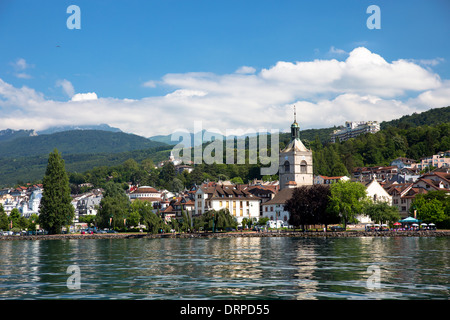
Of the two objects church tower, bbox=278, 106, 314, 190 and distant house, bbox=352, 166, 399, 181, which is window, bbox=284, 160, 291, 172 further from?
distant house, bbox=352, 166, 399, 181

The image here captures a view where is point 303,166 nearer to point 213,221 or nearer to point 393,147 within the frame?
point 213,221

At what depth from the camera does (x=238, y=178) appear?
188 m

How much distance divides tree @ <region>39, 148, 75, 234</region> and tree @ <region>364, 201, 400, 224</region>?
1831 inches

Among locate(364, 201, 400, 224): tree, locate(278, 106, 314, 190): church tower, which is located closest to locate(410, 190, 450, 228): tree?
locate(364, 201, 400, 224): tree

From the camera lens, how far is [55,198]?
85.3 m

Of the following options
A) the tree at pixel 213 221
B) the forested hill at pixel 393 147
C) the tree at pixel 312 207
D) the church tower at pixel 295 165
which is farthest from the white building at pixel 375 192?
the forested hill at pixel 393 147

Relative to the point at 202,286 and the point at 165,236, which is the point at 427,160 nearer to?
the point at 165,236

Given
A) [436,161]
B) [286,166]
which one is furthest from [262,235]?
[436,161]

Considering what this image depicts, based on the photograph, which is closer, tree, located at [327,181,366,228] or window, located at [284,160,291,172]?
tree, located at [327,181,366,228]

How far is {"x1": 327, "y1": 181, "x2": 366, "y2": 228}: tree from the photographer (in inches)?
3066

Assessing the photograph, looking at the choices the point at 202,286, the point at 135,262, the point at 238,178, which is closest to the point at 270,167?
the point at 238,178

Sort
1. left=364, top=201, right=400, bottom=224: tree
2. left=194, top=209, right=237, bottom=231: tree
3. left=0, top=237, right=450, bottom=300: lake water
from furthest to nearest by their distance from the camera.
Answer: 1. left=194, top=209, right=237, bottom=231: tree
2. left=364, top=201, right=400, bottom=224: tree
3. left=0, top=237, right=450, bottom=300: lake water

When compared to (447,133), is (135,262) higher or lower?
lower
